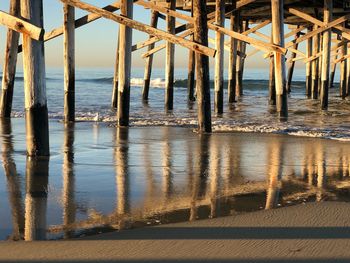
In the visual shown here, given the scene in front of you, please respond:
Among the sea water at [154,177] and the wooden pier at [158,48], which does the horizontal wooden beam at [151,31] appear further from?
the sea water at [154,177]

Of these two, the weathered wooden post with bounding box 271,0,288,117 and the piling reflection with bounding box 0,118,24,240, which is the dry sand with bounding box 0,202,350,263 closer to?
the piling reflection with bounding box 0,118,24,240

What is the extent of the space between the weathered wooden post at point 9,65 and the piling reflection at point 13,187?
2.68 m

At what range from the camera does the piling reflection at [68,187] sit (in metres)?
3.82

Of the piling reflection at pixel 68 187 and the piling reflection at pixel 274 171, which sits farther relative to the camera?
the piling reflection at pixel 274 171

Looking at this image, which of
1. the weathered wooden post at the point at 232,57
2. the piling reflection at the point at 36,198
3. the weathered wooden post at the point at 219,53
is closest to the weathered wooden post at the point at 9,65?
the weathered wooden post at the point at 219,53

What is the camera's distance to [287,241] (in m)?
3.39

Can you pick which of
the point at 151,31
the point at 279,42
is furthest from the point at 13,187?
the point at 279,42

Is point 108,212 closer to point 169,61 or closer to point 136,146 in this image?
point 136,146

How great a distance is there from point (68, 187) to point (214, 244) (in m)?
1.98

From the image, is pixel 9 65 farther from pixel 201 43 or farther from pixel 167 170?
pixel 167 170

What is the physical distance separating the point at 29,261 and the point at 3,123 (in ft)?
26.1

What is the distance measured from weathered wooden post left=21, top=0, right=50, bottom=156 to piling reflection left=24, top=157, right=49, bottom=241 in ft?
0.73

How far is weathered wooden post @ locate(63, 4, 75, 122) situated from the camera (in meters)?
A: 10.6

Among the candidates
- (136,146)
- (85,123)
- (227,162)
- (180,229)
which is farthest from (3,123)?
(180,229)
